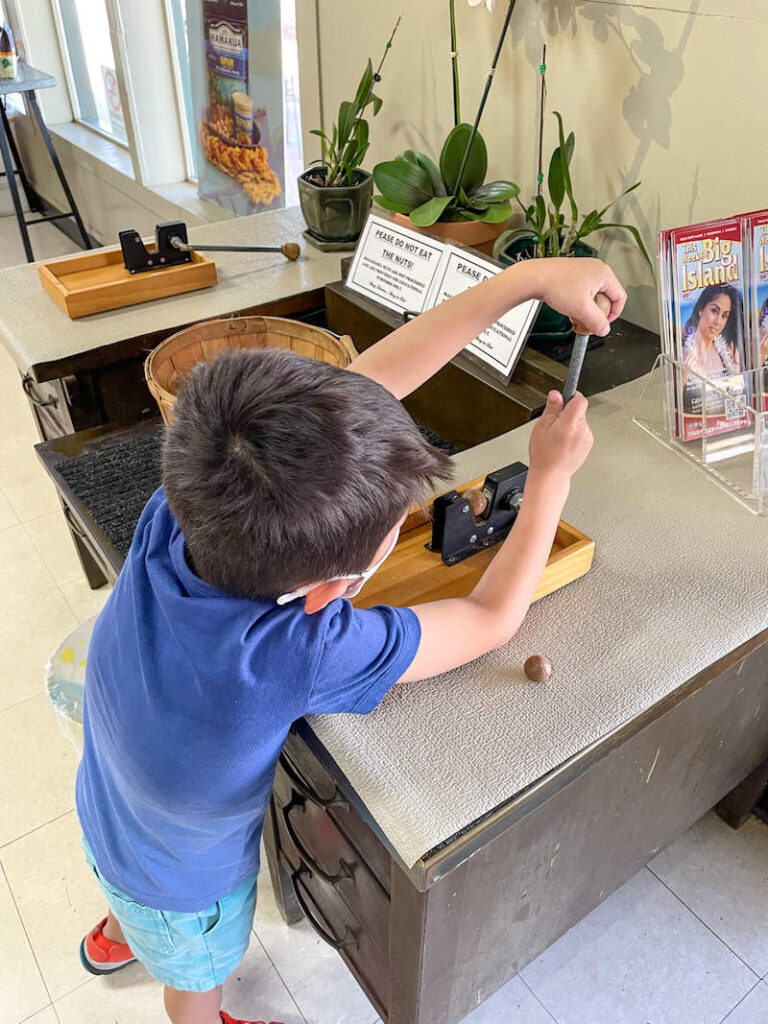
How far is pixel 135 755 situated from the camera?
73 cm

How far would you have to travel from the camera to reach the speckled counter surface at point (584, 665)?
0.68 m

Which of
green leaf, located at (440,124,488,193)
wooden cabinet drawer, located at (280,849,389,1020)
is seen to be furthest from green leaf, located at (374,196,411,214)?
wooden cabinet drawer, located at (280,849,389,1020)

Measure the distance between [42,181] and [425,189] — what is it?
382 centimetres

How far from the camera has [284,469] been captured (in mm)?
563

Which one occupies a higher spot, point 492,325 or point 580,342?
point 580,342

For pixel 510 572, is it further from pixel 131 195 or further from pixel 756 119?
pixel 131 195

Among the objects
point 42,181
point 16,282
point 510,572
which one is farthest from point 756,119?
point 42,181

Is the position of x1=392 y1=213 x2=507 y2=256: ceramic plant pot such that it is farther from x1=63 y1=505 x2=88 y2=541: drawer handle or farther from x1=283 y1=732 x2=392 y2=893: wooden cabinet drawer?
x1=283 y1=732 x2=392 y2=893: wooden cabinet drawer

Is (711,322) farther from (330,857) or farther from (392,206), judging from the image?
(330,857)

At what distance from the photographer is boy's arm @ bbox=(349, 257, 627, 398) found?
34.1 inches

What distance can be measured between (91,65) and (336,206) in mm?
2771

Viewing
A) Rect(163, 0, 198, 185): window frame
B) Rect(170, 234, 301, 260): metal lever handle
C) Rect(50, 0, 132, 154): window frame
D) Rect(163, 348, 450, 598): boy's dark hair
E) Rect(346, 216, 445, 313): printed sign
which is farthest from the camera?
Rect(50, 0, 132, 154): window frame

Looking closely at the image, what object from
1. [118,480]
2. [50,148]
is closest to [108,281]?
[118,480]

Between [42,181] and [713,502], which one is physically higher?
[713,502]
